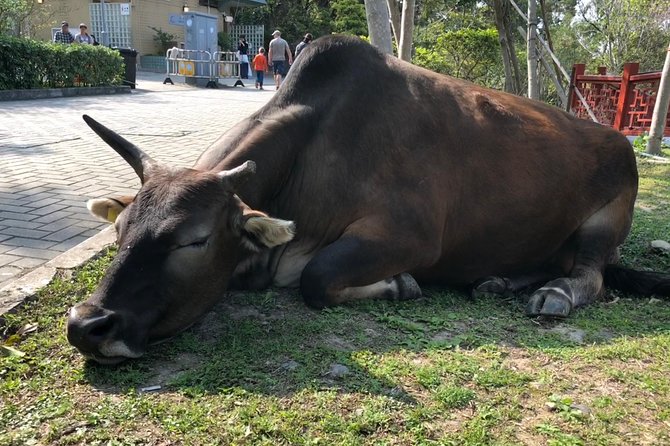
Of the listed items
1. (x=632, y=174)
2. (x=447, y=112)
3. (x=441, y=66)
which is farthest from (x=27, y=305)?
(x=441, y=66)

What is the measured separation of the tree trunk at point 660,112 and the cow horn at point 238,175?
8877 millimetres

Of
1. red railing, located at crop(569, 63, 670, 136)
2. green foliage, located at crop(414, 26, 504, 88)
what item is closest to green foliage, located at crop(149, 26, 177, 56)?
green foliage, located at crop(414, 26, 504, 88)

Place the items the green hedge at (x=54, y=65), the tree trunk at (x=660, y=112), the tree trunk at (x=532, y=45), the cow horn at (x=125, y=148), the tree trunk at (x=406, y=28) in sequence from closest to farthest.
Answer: the cow horn at (x=125, y=148)
the tree trunk at (x=406, y=28)
the tree trunk at (x=660, y=112)
the tree trunk at (x=532, y=45)
the green hedge at (x=54, y=65)

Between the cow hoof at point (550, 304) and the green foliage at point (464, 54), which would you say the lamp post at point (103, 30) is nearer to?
the green foliage at point (464, 54)

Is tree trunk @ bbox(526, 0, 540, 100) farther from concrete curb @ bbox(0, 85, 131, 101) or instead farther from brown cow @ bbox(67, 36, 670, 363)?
concrete curb @ bbox(0, 85, 131, 101)

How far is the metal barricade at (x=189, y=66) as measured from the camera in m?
24.9

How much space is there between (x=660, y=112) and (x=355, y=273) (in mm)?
8450

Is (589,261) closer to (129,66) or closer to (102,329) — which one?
(102,329)

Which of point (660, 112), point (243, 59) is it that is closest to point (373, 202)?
point (660, 112)

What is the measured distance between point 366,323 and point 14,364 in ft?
6.25

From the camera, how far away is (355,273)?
3.97m

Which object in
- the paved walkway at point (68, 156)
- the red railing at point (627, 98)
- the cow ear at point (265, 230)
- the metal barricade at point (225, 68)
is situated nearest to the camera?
the cow ear at point (265, 230)

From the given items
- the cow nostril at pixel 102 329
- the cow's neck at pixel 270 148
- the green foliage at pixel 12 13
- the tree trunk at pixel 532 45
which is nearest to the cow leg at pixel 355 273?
the cow's neck at pixel 270 148

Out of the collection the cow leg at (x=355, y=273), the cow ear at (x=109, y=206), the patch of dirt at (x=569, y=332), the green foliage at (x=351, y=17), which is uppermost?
the green foliage at (x=351, y=17)
